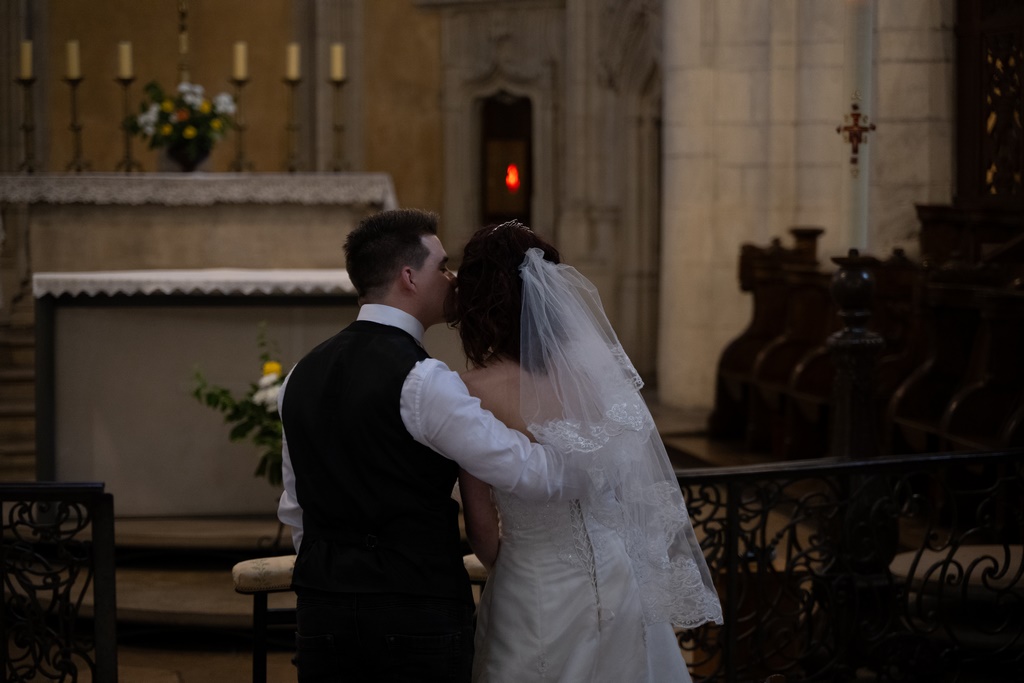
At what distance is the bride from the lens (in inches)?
102

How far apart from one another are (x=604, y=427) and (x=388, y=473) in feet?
1.48

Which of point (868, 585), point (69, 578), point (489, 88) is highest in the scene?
point (489, 88)

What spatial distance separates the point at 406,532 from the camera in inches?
96.8

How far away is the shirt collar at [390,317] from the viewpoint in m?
2.52

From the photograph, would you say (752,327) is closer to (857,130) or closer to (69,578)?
(857,130)

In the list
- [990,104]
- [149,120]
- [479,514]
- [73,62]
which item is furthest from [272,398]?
[990,104]

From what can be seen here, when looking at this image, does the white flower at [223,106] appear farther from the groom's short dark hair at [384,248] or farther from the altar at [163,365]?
the groom's short dark hair at [384,248]

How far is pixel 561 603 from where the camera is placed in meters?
2.60

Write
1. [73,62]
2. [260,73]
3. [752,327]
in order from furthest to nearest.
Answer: [260,73] → [752,327] → [73,62]

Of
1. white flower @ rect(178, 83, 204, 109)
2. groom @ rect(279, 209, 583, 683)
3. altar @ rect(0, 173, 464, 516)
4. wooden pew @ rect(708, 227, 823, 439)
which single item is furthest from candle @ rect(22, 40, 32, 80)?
groom @ rect(279, 209, 583, 683)

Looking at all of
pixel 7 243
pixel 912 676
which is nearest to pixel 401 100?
pixel 7 243

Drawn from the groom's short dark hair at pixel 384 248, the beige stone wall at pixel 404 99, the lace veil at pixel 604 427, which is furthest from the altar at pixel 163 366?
the beige stone wall at pixel 404 99

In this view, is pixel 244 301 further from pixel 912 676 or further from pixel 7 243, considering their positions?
pixel 7 243

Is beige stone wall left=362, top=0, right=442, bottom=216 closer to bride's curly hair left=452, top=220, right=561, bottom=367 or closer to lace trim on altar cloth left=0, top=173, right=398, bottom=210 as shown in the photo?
lace trim on altar cloth left=0, top=173, right=398, bottom=210
